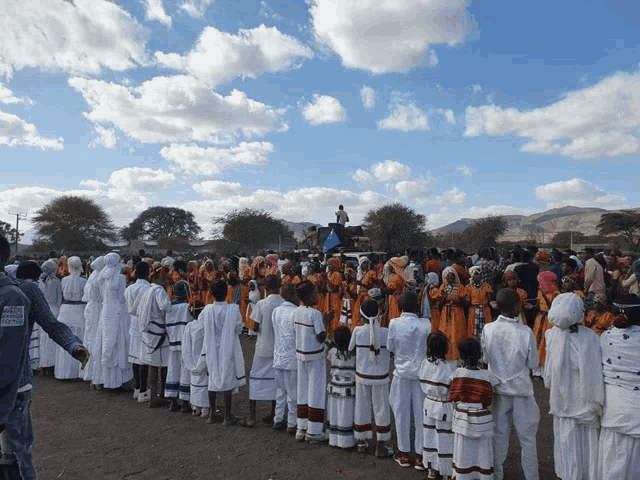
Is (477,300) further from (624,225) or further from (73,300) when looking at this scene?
(624,225)

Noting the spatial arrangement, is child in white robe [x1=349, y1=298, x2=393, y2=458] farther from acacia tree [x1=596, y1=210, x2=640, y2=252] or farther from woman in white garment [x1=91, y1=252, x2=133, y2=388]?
acacia tree [x1=596, y1=210, x2=640, y2=252]

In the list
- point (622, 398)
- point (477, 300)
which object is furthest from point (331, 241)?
point (622, 398)

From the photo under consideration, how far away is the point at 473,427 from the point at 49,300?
8006mm

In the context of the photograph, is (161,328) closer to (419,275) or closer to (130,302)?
(130,302)

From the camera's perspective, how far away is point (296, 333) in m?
5.71

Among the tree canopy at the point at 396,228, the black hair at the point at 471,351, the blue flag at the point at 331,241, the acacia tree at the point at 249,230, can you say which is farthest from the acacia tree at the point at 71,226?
the black hair at the point at 471,351

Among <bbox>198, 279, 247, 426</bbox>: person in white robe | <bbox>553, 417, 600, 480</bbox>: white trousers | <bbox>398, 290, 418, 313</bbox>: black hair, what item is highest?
<bbox>398, 290, 418, 313</bbox>: black hair

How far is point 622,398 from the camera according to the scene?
3.91 metres

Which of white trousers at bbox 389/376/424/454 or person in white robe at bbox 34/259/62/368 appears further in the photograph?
person in white robe at bbox 34/259/62/368

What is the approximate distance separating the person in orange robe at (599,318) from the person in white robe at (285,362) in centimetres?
399

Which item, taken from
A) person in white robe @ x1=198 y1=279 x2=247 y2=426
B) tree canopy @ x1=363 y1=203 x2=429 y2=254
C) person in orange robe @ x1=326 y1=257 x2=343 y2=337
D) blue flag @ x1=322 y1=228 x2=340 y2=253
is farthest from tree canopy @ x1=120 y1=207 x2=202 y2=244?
person in white robe @ x1=198 y1=279 x2=247 y2=426

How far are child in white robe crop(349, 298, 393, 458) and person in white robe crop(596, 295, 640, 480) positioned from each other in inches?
76.5

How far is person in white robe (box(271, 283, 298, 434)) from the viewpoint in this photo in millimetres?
5820

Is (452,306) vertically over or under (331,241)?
under
